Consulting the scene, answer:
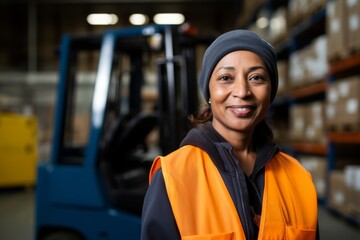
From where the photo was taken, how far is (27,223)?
227 inches

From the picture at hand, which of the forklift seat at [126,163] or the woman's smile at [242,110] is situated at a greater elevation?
the woman's smile at [242,110]

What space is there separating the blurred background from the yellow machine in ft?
0.07

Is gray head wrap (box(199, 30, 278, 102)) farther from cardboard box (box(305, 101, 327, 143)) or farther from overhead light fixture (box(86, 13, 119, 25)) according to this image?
overhead light fixture (box(86, 13, 119, 25))

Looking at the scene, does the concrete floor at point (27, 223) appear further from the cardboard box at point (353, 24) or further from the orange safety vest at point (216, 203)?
the orange safety vest at point (216, 203)

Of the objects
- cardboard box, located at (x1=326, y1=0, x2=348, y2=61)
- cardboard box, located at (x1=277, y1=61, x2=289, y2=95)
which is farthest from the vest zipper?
cardboard box, located at (x1=277, y1=61, x2=289, y2=95)

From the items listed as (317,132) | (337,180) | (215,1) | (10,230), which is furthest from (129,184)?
(215,1)

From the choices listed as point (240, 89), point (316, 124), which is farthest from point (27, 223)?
point (240, 89)

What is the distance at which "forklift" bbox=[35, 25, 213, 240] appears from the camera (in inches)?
135

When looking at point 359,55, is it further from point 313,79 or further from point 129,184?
point 129,184

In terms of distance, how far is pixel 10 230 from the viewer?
209 inches

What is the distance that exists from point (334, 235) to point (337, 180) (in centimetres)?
87

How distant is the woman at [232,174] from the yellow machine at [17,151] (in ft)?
27.6

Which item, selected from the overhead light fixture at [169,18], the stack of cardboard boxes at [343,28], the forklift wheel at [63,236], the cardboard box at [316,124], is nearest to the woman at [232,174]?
the forklift wheel at [63,236]

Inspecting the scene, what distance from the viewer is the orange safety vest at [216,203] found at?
48.9 inches
